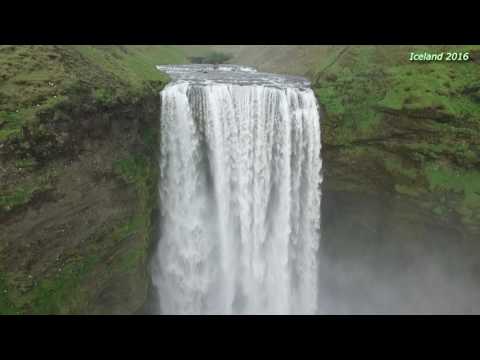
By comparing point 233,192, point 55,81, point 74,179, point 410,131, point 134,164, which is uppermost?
point 55,81

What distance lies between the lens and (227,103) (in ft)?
42.1

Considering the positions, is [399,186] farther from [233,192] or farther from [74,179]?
[74,179]

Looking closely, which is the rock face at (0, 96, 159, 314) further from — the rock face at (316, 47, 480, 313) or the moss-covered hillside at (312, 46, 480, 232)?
the rock face at (316, 47, 480, 313)

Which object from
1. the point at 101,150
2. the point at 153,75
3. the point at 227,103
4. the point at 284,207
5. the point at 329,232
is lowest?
the point at 329,232

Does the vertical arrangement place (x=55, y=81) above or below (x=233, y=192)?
above

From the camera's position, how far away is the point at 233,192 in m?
13.6

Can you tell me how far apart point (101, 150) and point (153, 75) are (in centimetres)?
458

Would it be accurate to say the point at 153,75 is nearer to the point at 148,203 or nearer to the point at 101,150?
the point at 101,150

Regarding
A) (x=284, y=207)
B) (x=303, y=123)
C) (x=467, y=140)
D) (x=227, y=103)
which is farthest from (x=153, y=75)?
(x=467, y=140)

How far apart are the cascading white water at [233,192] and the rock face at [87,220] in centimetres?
119

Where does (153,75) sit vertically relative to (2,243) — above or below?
above

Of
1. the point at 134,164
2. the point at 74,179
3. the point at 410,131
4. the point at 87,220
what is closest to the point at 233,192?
the point at 134,164

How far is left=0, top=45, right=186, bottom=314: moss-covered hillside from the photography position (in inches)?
340

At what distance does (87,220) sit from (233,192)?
577 cm
